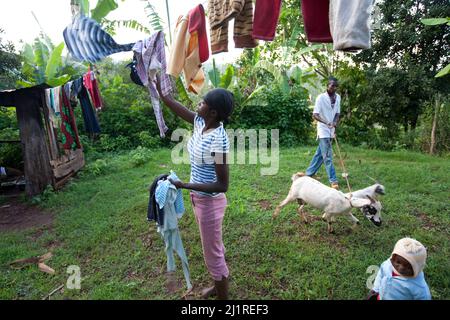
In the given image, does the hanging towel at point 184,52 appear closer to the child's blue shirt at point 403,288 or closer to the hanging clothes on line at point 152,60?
the hanging clothes on line at point 152,60

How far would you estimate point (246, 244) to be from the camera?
3.55 m

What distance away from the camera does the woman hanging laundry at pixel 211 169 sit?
202 cm

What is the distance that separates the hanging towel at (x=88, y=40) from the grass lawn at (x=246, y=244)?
2.27m

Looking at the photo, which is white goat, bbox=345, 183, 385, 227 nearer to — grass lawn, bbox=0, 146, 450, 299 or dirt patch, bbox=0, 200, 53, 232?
grass lawn, bbox=0, 146, 450, 299

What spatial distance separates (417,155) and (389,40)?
376cm

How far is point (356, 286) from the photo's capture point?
2795mm

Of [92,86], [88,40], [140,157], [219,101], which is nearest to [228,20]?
[219,101]

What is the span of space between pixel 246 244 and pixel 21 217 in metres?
3.76

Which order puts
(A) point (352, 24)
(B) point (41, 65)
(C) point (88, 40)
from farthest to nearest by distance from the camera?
(B) point (41, 65), (C) point (88, 40), (A) point (352, 24)

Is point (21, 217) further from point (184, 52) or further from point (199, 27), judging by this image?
point (199, 27)

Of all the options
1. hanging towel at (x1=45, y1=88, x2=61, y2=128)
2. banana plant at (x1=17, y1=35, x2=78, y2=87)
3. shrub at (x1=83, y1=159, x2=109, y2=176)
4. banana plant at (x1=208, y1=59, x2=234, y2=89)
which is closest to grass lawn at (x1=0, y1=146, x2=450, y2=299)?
shrub at (x1=83, y1=159, x2=109, y2=176)

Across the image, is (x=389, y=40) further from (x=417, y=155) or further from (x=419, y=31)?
(x=417, y=155)

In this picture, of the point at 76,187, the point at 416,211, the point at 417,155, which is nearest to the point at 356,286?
the point at 416,211

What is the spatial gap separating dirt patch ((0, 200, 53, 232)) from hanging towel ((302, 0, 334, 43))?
4383mm
